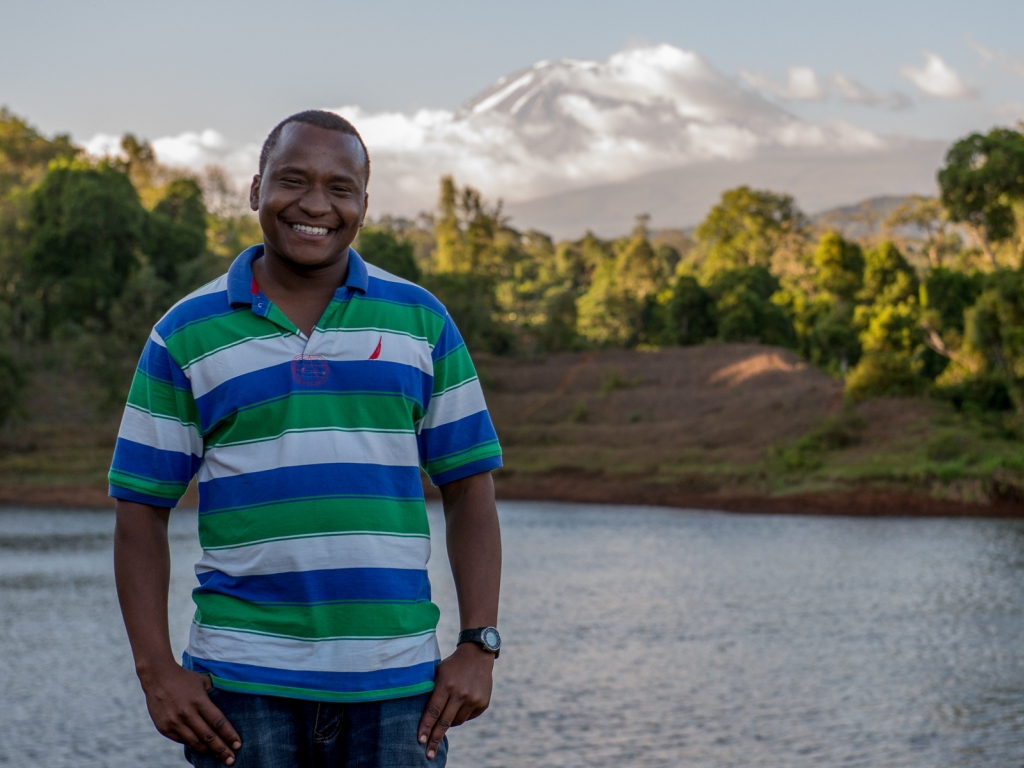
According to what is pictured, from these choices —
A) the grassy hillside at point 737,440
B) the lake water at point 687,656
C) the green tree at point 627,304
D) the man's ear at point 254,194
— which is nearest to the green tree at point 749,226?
the green tree at point 627,304

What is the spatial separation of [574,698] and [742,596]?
6.38 metres

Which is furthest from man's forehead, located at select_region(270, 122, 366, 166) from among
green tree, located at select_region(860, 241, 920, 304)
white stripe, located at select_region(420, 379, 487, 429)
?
green tree, located at select_region(860, 241, 920, 304)

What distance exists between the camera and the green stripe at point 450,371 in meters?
2.01

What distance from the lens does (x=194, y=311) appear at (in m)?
1.95

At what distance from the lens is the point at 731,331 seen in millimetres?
46219

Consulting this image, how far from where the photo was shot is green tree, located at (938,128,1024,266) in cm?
3169

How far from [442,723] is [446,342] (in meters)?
0.60

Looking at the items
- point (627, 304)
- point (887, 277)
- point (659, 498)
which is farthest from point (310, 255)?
point (627, 304)

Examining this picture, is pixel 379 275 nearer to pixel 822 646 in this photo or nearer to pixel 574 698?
pixel 574 698

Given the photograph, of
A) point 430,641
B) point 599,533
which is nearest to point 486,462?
point 430,641

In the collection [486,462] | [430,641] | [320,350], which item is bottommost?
[430,641]

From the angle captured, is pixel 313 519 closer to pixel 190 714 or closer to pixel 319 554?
pixel 319 554

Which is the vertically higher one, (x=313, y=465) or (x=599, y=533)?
(x=313, y=465)

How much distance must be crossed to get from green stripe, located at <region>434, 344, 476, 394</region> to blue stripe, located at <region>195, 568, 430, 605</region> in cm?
31
